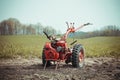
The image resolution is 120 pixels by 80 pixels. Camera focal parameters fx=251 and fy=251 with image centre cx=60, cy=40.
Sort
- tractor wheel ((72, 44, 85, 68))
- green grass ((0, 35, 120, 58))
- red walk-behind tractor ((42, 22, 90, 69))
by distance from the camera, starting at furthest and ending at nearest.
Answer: green grass ((0, 35, 120, 58)) → tractor wheel ((72, 44, 85, 68)) → red walk-behind tractor ((42, 22, 90, 69))

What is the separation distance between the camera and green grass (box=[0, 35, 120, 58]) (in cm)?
945

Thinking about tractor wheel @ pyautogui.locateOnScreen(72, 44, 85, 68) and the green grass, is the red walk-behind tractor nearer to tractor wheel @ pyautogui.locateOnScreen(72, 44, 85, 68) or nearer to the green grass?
tractor wheel @ pyautogui.locateOnScreen(72, 44, 85, 68)

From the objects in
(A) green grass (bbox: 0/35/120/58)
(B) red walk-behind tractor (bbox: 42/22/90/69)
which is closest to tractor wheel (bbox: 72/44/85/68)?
(B) red walk-behind tractor (bbox: 42/22/90/69)

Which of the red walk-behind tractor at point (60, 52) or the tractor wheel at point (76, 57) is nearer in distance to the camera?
the red walk-behind tractor at point (60, 52)

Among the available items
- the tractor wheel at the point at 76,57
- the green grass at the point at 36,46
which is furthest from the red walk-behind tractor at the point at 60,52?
the green grass at the point at 36,46

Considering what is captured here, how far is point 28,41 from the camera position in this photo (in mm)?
14922

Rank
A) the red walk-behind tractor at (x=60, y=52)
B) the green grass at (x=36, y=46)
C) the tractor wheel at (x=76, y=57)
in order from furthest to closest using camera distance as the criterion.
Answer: the green grass at (x=36, y=46) < the tractor wheel at (x=76, y=57) < the red walk-behind tractor at (x=60, y=52)

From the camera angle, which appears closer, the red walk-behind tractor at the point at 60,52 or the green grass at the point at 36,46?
the red walk-behind tractor at the point at 60,52

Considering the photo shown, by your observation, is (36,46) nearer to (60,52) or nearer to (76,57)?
(60,52)

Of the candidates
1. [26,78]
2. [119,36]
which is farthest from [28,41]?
[26,78]

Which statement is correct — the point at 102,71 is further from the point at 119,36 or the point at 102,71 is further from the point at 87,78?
the point at 119,36

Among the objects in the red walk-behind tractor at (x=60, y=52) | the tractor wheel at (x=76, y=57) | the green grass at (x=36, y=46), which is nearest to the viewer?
the red walk-behind tractor at (x=60, y=52)

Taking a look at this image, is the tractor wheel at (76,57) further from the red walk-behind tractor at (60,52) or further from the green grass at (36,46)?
the green grass at (36,46)

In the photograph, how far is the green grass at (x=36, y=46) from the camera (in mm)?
9453
